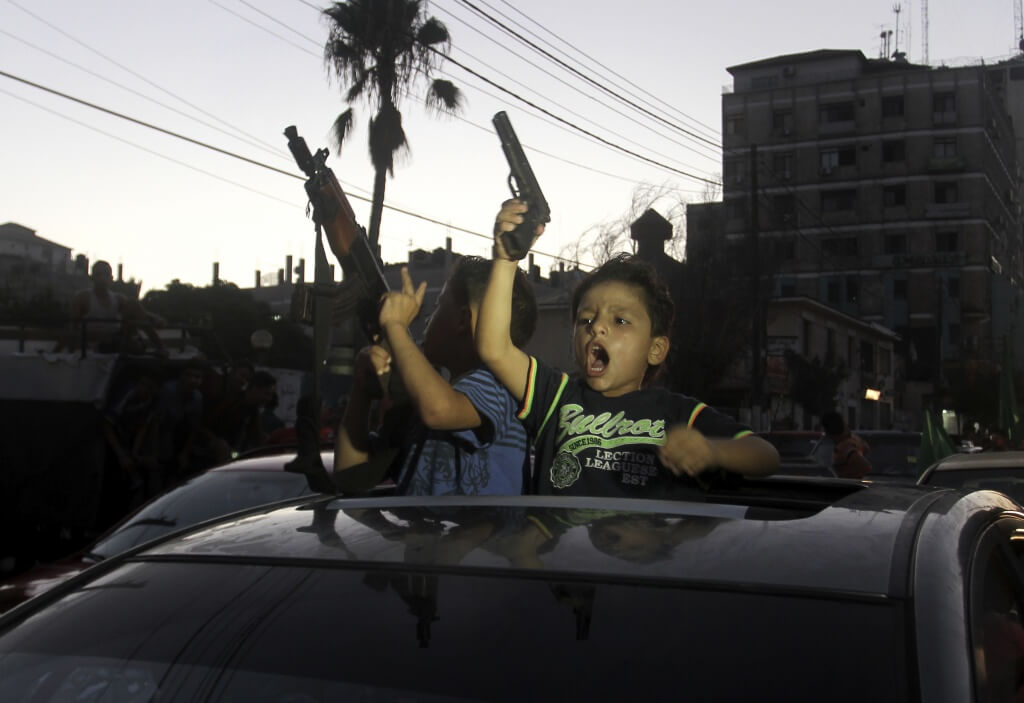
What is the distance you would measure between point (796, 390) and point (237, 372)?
30599mm

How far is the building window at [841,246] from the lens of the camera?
224 ft

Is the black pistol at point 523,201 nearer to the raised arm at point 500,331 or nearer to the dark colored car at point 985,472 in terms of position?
the raised arm at point 500,331

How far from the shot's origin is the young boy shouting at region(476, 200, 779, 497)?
2.62 m

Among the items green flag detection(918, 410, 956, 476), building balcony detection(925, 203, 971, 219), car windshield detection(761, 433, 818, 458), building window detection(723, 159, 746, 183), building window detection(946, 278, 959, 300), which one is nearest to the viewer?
green flag detection(918, 410, 956, 476)

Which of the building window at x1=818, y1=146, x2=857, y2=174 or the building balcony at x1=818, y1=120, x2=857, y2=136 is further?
the building window at x1=818, y1=146, x2=857, y2=174

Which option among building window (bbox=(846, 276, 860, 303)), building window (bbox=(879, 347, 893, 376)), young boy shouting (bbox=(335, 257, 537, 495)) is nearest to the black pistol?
young boy shouting (bbox=(335, 257, 537, 495))

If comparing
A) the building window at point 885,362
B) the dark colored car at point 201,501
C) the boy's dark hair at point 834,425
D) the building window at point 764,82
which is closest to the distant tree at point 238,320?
the building window at point 885,362

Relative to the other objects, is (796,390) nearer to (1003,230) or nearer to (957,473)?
(957,473)

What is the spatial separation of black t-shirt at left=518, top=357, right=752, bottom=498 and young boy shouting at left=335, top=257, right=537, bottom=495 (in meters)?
0.10

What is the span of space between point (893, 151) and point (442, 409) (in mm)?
69372

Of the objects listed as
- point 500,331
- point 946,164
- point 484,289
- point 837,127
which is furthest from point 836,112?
point 500,331

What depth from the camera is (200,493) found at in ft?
22.1

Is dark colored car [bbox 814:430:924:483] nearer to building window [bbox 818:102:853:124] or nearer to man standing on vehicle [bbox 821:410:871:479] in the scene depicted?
man standing on vehicle [bbox 821:410:871:479]

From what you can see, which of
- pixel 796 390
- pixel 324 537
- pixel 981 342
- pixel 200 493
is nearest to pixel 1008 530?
pixel 324 537
